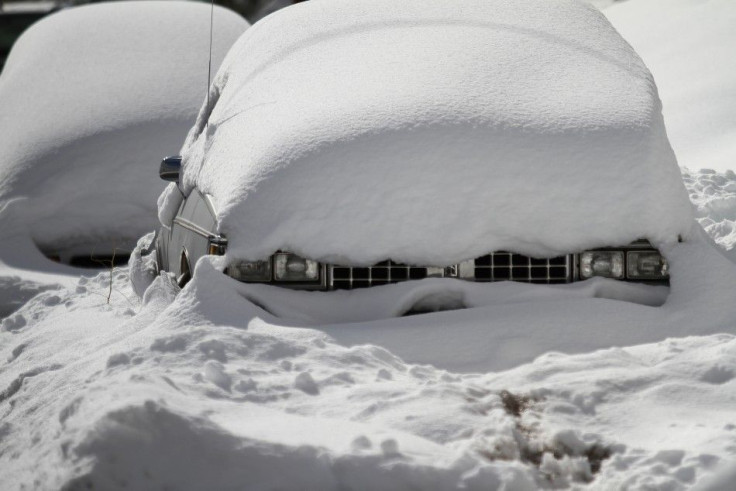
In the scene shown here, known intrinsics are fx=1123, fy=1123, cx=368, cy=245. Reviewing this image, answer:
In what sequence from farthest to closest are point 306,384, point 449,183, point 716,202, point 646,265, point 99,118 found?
point 99,118 < point 716,202 < point 646,265 < point 449,183 < point 306,384

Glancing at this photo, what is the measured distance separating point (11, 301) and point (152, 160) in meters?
1.42

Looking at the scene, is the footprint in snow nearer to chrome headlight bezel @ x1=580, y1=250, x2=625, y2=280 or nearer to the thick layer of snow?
chrome headlight bezel @ x1=580, y1=250, x2=625, y2=280

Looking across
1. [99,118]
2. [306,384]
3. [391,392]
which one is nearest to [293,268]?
[306,384]

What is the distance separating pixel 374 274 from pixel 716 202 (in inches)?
101

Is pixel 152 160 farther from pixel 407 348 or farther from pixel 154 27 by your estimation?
pixel 407 348

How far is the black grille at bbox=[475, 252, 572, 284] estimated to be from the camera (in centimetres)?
457

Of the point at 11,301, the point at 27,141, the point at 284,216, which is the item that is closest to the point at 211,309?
the point at 284,216

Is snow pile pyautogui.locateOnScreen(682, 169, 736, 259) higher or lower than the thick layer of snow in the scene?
lower

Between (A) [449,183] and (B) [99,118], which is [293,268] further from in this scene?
(B) [99,118]

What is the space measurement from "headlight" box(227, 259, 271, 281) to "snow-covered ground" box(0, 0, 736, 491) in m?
0.07

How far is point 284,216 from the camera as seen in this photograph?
4531mm

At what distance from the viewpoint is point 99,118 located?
7.68 meters

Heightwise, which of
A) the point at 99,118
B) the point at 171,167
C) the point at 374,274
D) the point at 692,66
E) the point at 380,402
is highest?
the point at 692,66

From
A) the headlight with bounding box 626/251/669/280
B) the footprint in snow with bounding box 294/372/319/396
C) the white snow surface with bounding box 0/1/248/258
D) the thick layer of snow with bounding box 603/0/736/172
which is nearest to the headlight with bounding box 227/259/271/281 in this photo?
the footprint in snow with bounding box 294/372/319/396
